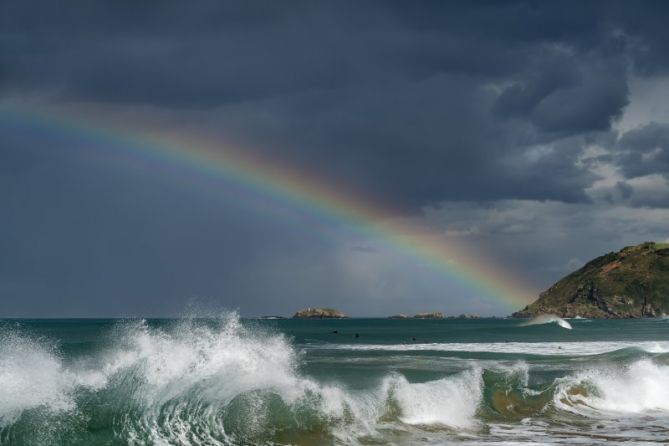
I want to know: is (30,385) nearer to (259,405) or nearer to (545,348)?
(259,405)

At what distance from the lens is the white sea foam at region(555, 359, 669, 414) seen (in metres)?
28.4

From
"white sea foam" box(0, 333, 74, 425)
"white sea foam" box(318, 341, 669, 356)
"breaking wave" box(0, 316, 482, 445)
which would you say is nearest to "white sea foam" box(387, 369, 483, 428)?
"breaking wave" box(0, 316, 482, 445)

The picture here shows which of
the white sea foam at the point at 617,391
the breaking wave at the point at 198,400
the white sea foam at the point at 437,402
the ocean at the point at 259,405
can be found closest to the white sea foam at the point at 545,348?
the white sea foam at the point at 617,391

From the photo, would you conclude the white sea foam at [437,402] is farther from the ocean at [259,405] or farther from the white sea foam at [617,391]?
the white sea foam at [617,391]

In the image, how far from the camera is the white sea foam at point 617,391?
2842 cm

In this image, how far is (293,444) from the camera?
759 inches

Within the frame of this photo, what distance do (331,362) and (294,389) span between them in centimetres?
2602

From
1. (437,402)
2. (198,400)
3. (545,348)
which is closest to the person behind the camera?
(198,400)

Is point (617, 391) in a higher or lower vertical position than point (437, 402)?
lower

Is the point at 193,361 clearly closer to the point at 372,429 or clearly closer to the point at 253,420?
the point at 253,420

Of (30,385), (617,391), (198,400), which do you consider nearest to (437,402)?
(198,400)

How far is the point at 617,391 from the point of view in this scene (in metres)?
30.0

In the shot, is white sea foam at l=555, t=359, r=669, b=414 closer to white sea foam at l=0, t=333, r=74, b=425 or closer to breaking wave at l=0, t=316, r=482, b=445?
breaking wave at l=0, t=316, r=482, b=445

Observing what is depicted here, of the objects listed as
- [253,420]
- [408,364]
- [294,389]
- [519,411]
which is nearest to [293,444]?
[253,420]
